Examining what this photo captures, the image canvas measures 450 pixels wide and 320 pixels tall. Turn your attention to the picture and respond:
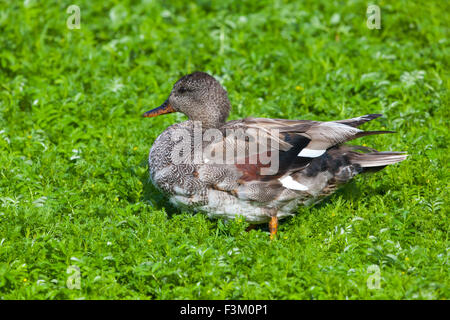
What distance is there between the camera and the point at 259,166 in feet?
17.4

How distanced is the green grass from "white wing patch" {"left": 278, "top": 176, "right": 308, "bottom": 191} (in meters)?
0.22

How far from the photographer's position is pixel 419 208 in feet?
17.6

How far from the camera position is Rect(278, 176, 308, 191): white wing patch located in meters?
5.35

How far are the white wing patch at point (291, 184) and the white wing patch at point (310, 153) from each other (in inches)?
8.9

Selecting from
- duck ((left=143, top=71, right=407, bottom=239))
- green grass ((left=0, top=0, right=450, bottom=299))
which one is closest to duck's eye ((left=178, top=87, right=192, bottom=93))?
duck ((left=143, top=71, right=407, bottom=239))

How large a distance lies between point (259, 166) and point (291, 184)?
12.8 inches

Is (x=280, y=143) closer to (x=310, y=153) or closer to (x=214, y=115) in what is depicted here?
(x=310, y=153)

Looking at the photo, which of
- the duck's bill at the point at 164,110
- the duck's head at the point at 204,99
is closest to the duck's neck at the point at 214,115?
the duck's head at the point at 204,99

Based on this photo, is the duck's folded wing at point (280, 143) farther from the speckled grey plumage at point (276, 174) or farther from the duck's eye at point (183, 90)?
the duck's eye at point (183, 90)

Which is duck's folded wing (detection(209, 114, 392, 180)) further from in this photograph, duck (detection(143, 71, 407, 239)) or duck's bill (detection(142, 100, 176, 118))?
duck's bill (detection(142, 100, 176, 118))

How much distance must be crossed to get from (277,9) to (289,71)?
173 cm

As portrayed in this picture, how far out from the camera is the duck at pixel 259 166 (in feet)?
17.4
